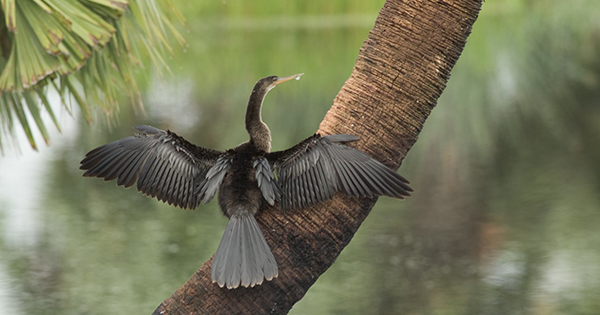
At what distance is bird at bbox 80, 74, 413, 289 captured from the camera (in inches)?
A: 90.9

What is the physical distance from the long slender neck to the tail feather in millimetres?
510

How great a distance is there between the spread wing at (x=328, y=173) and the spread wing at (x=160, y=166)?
31cm

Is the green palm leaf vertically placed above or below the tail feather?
above

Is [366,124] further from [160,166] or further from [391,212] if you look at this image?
[391,212]

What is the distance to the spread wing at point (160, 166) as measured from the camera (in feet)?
8.39

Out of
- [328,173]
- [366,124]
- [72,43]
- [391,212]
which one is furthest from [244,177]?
[391,212]

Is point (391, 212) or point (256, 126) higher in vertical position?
point (256, 126)

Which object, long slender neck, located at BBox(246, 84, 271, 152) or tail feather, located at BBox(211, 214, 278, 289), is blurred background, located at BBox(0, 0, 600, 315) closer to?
long slender neck, located at BBox(246, 84, 271, 152)

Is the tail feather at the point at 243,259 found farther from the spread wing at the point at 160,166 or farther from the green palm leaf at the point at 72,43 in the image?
the green palm leaf at the point at 72,43

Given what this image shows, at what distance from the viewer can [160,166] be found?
256 cm

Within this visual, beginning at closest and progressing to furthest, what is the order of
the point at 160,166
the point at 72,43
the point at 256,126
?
the point at 160,166, the point at 256,126, the point at 72,43

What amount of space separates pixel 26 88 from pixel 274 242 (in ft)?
8.62

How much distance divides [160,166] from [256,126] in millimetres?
463

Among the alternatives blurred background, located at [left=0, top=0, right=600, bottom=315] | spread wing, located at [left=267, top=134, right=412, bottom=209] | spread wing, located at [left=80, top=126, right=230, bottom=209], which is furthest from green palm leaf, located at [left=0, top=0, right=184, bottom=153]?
spread wing, located at [left=267, top=134, right=412, bottom=209]
